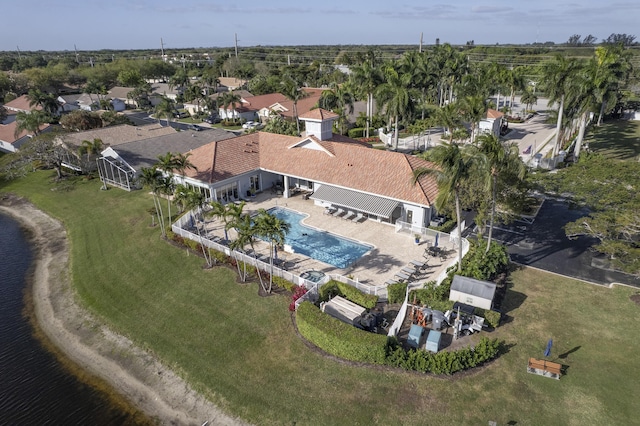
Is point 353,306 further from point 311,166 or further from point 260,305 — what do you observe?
point 311,166

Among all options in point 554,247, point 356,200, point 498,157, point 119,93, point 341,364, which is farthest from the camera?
point 119,93

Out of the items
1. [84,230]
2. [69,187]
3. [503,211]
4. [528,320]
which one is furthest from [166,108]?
[528,320]

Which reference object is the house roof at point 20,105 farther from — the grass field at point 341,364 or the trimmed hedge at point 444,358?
the trimmed hedge at point 444,358

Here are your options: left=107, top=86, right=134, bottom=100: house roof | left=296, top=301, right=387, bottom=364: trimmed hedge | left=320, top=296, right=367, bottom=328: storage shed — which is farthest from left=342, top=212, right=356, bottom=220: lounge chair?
left=107, top=86, right=134, bottom=100: house roof

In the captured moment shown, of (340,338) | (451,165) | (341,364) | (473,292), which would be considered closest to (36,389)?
(341,364)

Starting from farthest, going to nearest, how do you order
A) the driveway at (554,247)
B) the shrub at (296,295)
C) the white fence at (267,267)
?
the driveway at (554,247)
the white fence at (267,267)
the shrub at (296,295)

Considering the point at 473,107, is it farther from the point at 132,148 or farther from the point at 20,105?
the point at 20,105

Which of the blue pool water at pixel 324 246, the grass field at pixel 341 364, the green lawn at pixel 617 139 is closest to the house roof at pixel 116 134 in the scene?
the grass field at pixel 341 364
